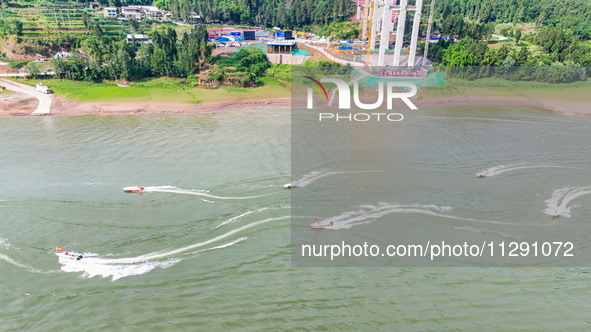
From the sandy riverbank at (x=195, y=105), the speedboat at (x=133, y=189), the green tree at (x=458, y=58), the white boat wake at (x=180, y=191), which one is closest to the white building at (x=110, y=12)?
the sandy riverbank at (x=195, y=105)

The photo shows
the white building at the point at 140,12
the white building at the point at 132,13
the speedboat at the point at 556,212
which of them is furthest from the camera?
the white building at the point at 140,12

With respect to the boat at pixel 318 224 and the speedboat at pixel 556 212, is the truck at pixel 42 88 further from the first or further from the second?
the speedboat at pixel 556 212

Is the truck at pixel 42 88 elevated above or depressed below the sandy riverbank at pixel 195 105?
above

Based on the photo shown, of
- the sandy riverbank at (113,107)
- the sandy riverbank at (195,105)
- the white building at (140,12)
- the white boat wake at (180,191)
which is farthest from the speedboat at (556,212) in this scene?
the white building at (140,12)

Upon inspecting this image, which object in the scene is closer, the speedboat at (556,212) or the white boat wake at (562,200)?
the speedboat at (556,212)

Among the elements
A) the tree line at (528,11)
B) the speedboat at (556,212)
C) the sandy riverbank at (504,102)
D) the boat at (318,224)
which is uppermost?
the tree line at (528,11)

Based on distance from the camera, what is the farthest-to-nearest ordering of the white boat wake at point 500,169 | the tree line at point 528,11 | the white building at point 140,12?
the white building at point 140,12 < the tree line at point 528,11 < the white boat wake at point 500,169

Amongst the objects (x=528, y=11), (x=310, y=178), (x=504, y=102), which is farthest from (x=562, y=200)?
(x=528, y=11)
